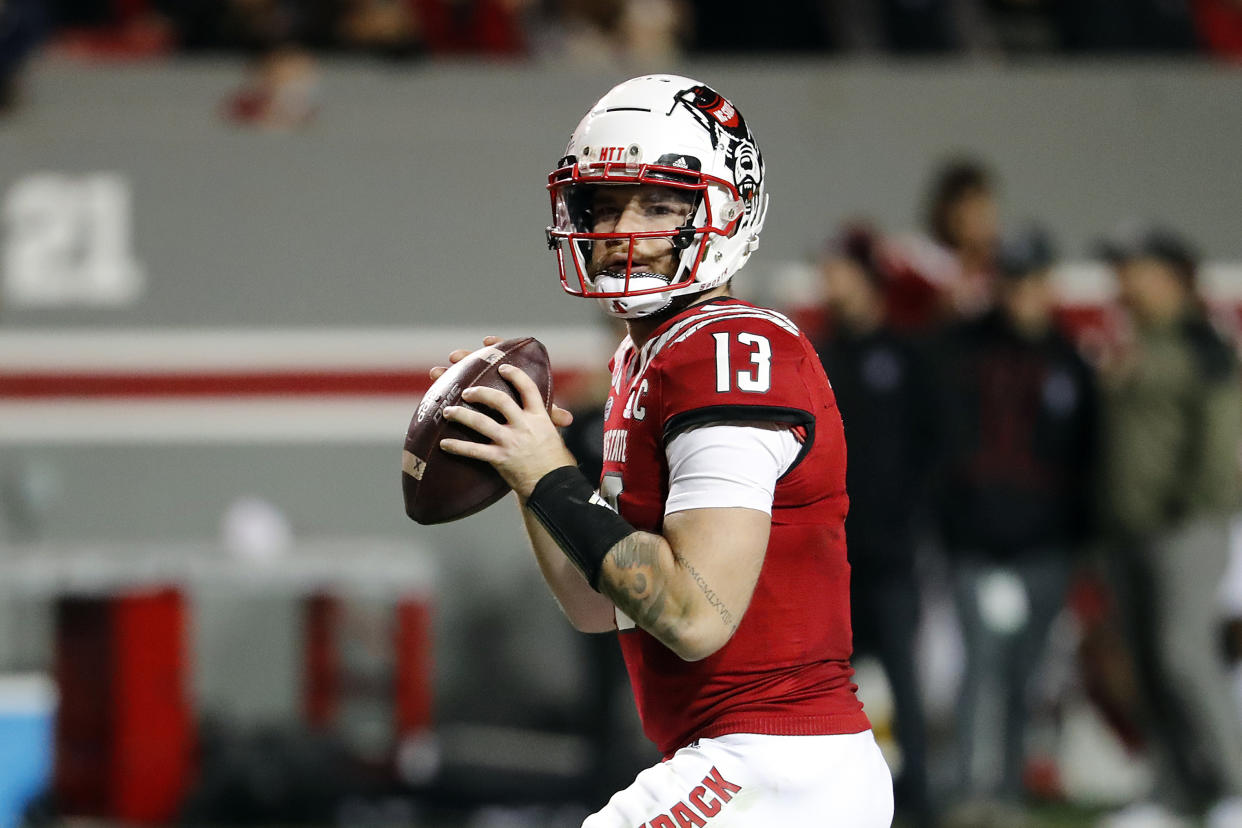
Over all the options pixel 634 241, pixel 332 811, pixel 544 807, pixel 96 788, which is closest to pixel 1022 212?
pixel 544 807

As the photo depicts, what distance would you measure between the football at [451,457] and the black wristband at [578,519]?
12cm

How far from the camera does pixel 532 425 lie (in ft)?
8.22

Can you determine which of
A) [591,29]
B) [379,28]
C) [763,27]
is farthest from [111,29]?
[763,27]

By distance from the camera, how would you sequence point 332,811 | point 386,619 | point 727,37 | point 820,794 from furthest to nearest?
point 727,37, point 386,619, point 332,811, point 820,794

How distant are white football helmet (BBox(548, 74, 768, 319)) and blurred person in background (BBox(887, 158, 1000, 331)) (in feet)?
12.7

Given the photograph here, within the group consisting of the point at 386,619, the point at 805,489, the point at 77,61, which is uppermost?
the point at 77,61

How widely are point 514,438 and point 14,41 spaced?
5976mm

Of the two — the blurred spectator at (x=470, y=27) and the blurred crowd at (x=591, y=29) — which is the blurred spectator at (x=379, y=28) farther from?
the blurred spectator at (x=470, y=27)

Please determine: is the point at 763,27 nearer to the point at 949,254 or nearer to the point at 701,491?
the point at 949,254

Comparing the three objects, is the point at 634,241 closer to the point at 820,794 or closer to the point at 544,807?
the point at 820,794

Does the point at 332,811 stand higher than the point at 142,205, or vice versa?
the point at 142,205

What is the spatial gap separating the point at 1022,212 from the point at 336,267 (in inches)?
127

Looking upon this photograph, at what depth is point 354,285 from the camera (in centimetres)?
774

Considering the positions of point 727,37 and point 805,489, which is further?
point 727,37
